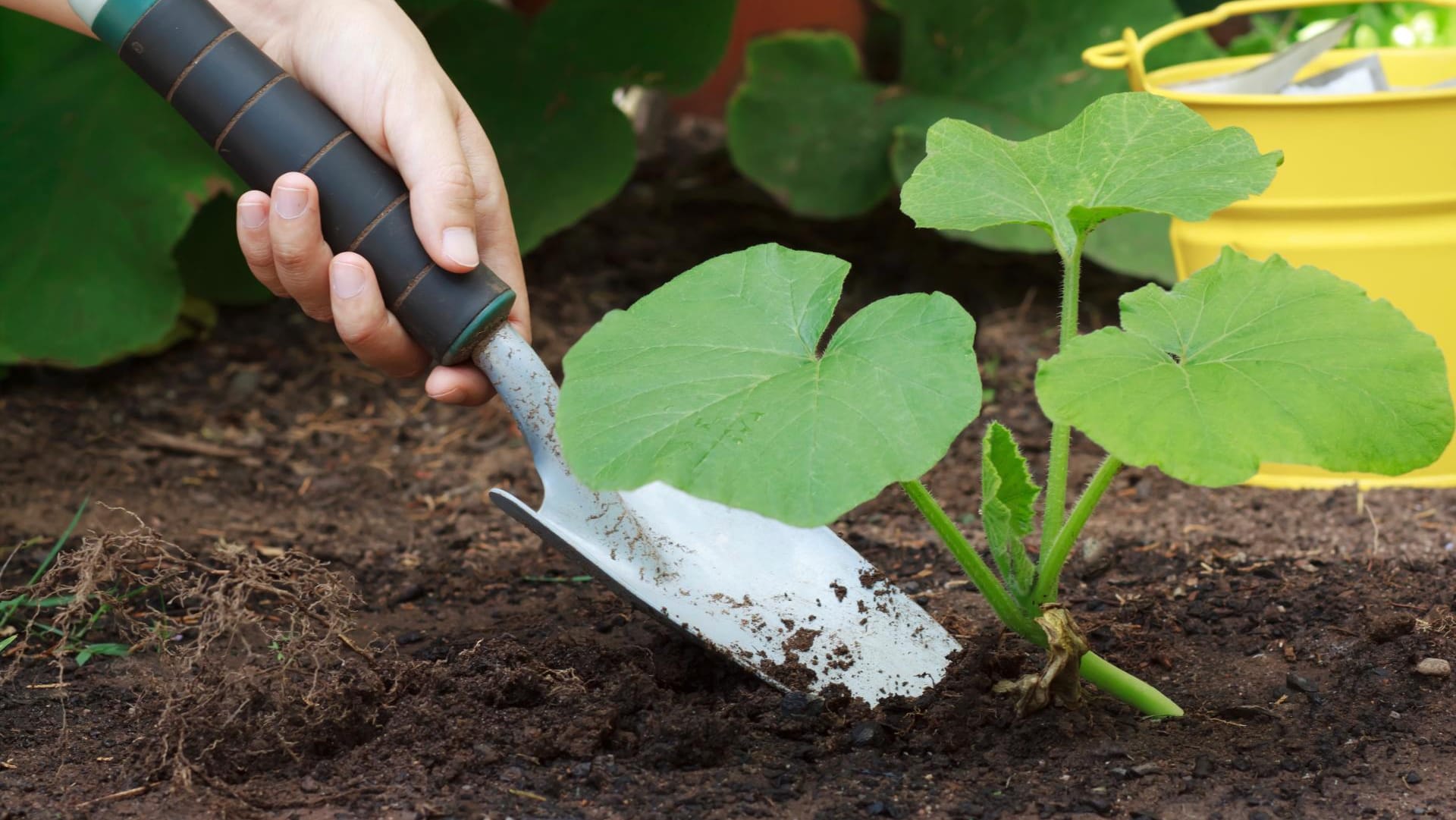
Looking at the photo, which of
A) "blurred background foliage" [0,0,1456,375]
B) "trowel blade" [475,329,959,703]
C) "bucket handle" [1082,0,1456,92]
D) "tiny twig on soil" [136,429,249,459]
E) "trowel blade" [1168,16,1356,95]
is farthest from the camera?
"blurred background foliage" [0,0,1456,375]

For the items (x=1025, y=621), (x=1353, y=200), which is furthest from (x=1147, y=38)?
(x=1025, y=621)

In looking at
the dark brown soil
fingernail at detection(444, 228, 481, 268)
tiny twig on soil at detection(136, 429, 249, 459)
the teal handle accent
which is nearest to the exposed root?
the dark brown soil

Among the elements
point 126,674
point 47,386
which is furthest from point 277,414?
point 126,674

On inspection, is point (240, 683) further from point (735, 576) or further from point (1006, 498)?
point (1006, 498)

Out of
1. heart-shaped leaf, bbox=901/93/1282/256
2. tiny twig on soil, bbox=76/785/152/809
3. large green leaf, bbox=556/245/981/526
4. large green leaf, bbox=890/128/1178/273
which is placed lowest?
tiny twig on soil, bbox=76/785/152/809

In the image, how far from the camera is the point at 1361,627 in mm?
1351

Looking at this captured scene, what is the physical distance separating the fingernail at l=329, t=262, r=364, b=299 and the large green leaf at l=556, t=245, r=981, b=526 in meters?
0.37

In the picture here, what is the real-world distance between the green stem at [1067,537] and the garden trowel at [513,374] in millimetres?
142

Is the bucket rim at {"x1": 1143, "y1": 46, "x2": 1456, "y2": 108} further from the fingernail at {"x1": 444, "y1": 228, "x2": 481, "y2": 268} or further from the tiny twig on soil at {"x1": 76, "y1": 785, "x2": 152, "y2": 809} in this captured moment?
the tiny twig on soil at {"x1": 76, "y1": 785, "x2": 152, "y2": 809}

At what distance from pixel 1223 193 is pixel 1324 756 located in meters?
0.51

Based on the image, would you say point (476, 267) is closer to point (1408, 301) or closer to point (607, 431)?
point (607, 431)

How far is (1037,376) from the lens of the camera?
0.99m

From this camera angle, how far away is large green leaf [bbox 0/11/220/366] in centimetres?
222

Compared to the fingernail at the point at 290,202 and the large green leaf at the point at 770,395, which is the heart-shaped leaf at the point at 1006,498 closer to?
the large green leaf at the point at 770,395
